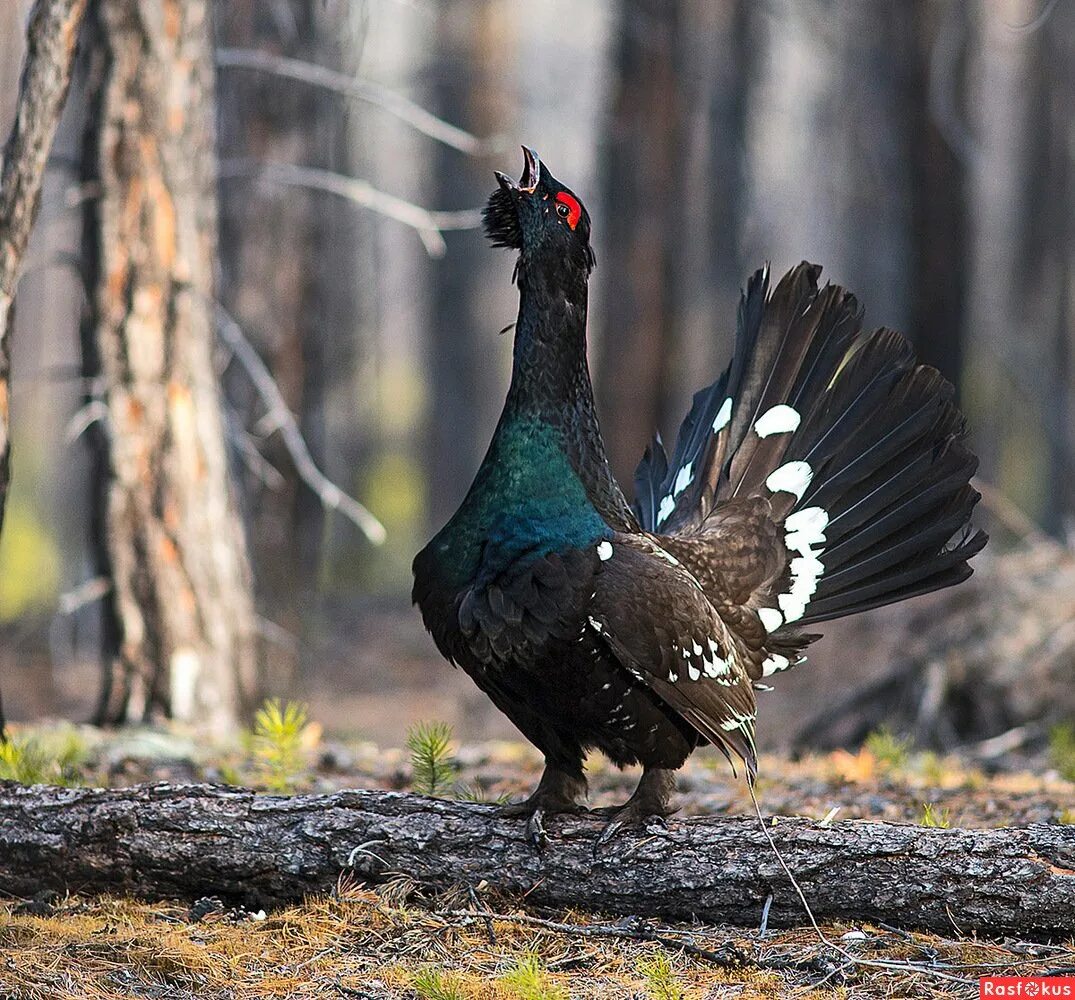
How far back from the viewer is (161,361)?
7.02 metres

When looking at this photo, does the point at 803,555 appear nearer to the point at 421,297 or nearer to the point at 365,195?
the point at 365,195

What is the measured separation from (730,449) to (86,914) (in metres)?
3.11

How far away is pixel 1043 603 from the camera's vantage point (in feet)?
27.6

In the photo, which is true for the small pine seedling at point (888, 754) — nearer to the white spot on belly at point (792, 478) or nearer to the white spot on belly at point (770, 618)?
the white spot on belly at point (770, 618)

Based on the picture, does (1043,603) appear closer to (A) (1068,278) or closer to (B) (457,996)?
(B) (457,996)

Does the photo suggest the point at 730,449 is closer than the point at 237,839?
No

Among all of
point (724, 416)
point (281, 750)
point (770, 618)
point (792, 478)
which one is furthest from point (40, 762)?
point (792, 478)

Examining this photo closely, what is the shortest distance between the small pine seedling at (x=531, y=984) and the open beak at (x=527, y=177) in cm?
257

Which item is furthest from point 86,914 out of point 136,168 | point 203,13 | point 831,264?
point 831,264

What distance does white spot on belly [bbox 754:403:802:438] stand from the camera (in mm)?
5488

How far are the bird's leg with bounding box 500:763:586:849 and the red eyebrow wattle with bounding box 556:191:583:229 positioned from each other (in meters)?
1.94

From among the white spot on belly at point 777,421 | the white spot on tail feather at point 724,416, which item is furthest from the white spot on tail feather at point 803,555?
the white spot on tail feather at point 724,416

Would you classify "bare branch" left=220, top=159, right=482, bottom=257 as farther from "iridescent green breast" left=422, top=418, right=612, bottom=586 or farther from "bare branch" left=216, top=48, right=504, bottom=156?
"iridescent green breast" left=422, top=418, right=612, bottom=586

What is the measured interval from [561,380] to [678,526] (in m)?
1.11
